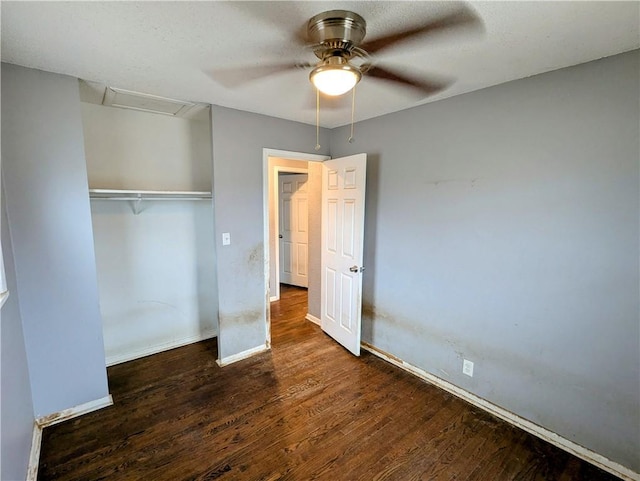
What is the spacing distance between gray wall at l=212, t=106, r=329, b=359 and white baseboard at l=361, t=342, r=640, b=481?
1.49 metres

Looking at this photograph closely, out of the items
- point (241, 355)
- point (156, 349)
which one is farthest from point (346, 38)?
point (156, 349)

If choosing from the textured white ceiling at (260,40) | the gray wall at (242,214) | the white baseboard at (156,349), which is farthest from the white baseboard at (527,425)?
the textured white ceiling at (260,40)

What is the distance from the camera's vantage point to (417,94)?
2.30 meters

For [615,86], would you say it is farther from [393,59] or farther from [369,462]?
[369,462]

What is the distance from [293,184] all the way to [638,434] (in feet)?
A: 15.2

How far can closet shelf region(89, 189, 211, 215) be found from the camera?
2523 millimetres

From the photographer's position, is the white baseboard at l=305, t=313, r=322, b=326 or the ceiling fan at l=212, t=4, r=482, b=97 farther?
the white baseboard at l=305, t=313, r=322, b=326

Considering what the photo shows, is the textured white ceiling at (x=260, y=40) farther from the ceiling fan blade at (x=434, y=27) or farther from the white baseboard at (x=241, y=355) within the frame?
the white baseboard at (x=241, y=355)

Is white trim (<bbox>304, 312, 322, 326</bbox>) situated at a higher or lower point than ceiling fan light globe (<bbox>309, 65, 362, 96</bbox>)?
lower

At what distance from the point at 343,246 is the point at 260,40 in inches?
78.3

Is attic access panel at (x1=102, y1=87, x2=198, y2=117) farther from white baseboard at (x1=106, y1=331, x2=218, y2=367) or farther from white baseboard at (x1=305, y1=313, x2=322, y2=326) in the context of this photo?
white baseboard at (x1=305, y1=313, x2=322, y2=326)

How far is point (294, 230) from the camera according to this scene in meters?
5.31

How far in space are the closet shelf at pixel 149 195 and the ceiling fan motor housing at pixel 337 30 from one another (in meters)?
1.85

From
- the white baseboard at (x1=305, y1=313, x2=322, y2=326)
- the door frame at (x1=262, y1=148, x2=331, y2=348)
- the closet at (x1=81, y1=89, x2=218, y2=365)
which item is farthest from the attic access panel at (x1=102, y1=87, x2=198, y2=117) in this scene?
the white baseboard at (x1=305, y1=313, x2=322, y2=326)
